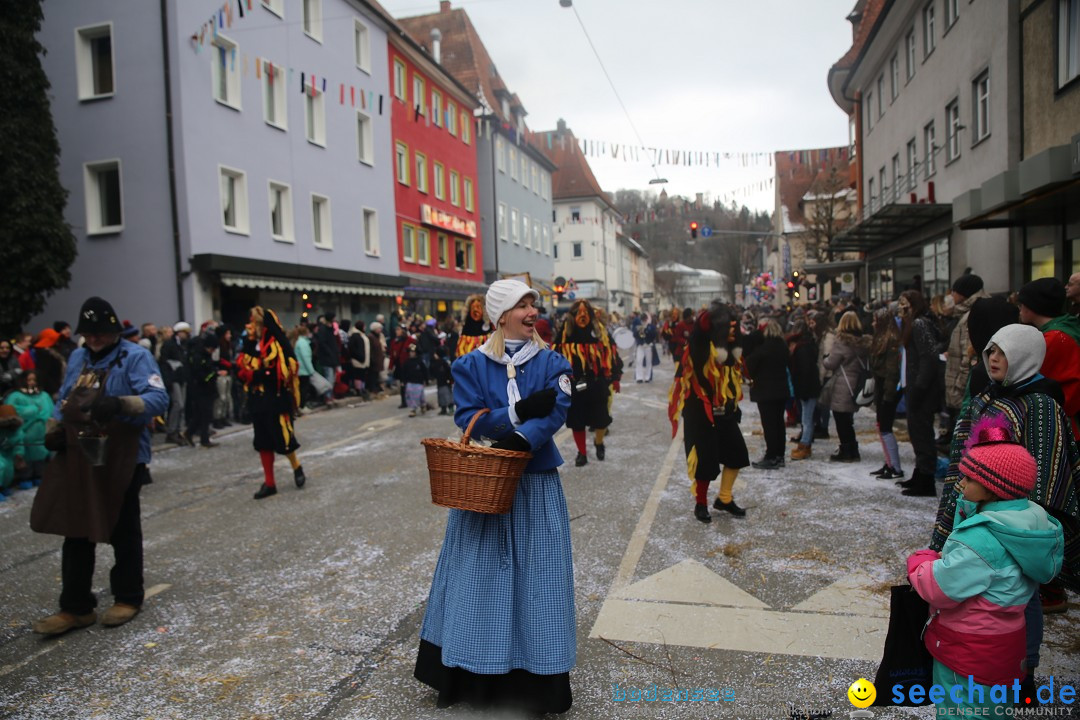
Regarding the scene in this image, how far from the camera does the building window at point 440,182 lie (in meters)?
33.8

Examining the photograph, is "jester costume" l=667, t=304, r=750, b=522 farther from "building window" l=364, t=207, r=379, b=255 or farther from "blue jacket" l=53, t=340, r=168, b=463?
"building window" l=364, t=207, r=379, b=255

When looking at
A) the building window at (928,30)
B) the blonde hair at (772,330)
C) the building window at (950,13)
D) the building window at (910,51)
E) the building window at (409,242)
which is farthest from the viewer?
the building window at (409,242)

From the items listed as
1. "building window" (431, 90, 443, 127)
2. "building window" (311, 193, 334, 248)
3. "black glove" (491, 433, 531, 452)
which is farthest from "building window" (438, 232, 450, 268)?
"black glove" (491, 433, 531, 452)

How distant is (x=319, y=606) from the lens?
4.93 meters

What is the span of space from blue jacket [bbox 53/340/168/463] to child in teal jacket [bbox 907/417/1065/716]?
170 inches

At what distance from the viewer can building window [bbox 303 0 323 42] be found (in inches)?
920

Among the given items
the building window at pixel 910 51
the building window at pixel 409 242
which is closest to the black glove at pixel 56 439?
the building window at pixel 910 51

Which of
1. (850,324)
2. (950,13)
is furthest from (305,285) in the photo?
(950,13)

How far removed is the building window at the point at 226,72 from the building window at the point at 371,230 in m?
7.76

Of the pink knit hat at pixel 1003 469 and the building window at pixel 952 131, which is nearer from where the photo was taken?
the pink knit hat at pixel 1003 469

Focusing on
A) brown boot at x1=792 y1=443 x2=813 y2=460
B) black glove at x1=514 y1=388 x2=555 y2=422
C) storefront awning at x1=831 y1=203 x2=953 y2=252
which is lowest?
brown boot at x1=792 y1=443 x2=813 y2=460

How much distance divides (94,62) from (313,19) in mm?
6711

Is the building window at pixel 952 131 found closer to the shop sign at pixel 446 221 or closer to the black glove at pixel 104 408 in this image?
the black glove at pixel 104 408

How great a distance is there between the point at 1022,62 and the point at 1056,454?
45.2 feet
